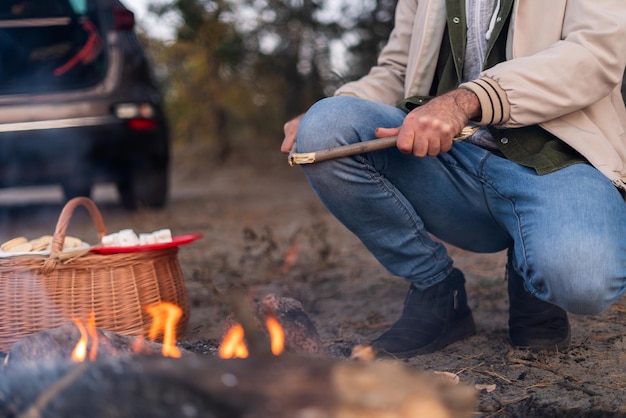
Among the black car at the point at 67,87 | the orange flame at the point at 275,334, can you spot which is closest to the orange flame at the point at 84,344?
the orange flame at the point at 275,334

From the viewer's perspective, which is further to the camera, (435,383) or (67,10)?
(67,10)

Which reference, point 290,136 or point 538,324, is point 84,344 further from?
point 538,324

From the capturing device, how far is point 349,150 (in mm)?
2141

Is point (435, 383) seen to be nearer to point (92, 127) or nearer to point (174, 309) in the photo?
point (174, 309)

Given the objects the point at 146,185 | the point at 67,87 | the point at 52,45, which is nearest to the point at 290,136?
the point at 67,87

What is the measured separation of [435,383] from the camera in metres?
1.26

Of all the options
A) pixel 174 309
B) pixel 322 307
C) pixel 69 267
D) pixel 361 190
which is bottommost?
pixel 322 307

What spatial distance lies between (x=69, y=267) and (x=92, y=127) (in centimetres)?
270

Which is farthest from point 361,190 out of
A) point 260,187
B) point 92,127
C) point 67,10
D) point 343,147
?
point 260,187

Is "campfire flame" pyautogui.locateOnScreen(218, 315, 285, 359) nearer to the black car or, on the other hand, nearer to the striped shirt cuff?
the striped shirt cuff

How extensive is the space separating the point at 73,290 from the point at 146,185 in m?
3.55

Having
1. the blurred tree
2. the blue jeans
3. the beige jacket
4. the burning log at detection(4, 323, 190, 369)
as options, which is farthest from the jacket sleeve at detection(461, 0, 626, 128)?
the blurred tree

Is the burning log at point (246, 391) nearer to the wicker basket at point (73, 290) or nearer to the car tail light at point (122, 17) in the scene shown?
the wicker basket at point (73, 290)

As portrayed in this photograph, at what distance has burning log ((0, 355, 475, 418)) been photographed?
3.95 feet
